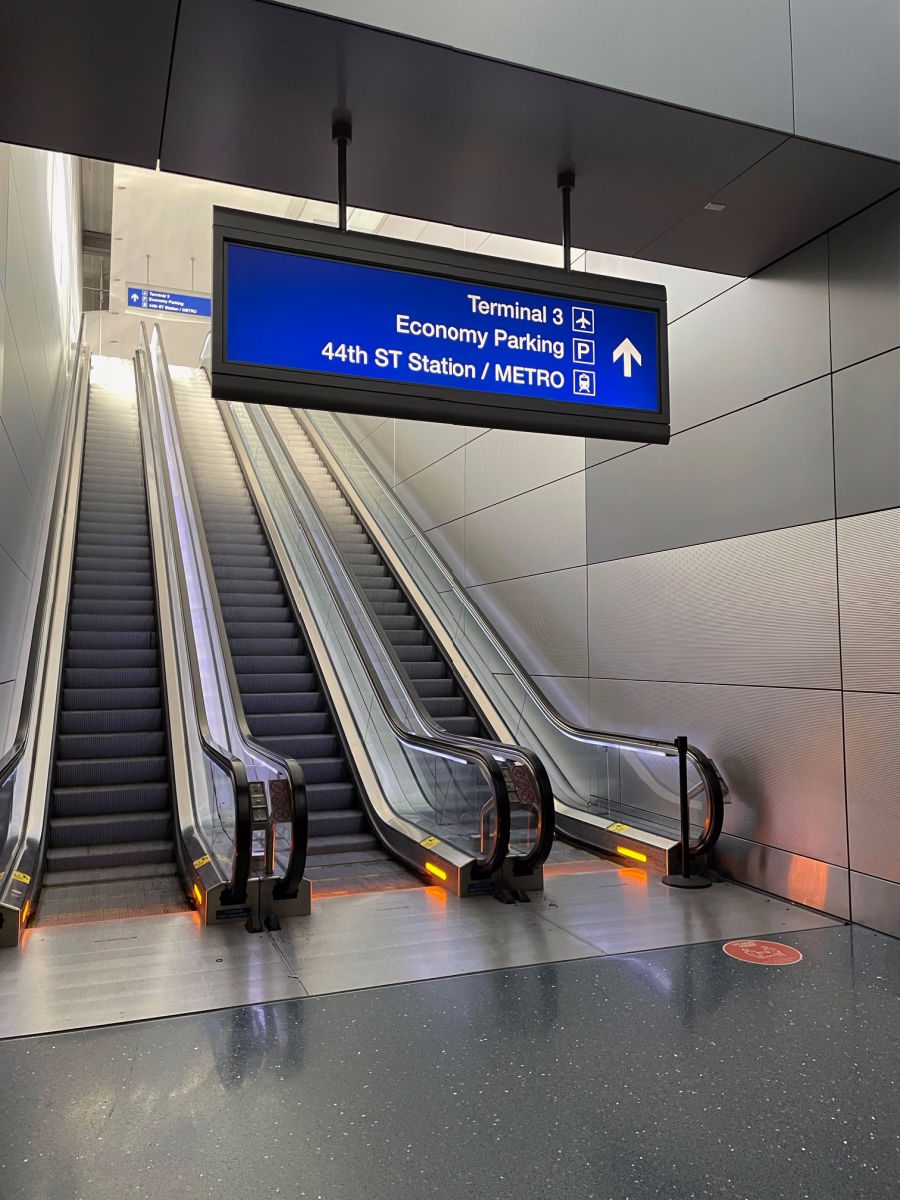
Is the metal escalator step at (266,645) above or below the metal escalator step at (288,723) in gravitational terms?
above

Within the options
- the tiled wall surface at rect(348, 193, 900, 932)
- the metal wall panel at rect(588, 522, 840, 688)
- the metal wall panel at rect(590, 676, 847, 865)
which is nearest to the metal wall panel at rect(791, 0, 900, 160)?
the tiled wall surface at rect(348, 193, 900, 932)

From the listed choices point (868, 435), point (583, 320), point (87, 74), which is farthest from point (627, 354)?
point (87, 74)

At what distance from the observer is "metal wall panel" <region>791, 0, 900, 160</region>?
13.4ft

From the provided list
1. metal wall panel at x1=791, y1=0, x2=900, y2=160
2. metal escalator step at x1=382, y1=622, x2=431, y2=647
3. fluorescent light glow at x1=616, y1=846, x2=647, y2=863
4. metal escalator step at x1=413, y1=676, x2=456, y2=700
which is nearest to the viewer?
metal wall panel at x1=791, y1=0, x2=900, y2=160

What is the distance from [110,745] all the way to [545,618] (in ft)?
12.8

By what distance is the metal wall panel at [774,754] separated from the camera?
504 centimetres

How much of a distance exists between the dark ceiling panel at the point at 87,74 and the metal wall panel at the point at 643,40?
623 millimetres

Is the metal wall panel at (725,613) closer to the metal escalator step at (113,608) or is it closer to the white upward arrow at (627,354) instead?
the white upward arrow at (627,354)

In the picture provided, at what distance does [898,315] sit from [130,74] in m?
3.79

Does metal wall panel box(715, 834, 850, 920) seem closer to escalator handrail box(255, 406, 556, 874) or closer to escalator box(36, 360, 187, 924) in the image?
escalator handrail box(255, 406, 556, 874)

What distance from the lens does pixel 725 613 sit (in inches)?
234

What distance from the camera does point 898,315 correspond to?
4.68 m

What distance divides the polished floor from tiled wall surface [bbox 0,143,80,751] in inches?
73.4

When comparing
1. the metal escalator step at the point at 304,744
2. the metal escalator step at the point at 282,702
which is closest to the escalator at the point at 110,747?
the metal escalator step at the point at 282,702
